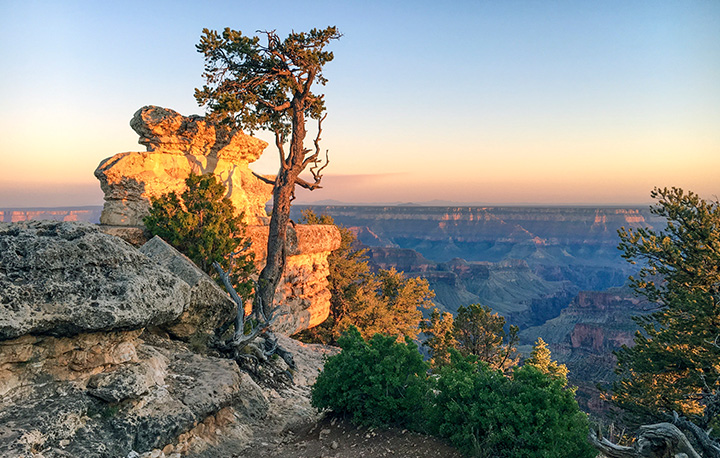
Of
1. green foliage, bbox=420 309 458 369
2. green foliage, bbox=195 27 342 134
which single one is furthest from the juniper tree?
green foliage, bbox=420 309 458 369

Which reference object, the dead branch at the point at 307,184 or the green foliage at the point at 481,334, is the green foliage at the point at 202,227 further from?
the green foliage at the point at 481,334

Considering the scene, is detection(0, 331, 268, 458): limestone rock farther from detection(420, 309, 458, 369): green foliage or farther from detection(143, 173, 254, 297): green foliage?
detection(420, 309, 458, 369): green foliage

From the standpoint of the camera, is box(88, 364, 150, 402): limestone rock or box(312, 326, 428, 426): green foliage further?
box(312, 326, 428, 426): green foliage

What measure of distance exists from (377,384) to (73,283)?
4.93m

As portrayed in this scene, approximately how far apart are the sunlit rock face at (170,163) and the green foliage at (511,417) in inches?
493

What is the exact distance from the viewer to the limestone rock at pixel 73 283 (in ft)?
18.1

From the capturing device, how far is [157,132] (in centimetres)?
1717

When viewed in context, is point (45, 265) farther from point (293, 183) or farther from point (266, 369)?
point (293, 183)

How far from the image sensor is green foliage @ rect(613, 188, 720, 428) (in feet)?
43.9

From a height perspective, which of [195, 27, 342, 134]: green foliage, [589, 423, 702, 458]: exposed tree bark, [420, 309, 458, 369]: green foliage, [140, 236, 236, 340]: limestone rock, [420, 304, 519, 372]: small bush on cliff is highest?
[195, 27, 342, 134]: green foliage

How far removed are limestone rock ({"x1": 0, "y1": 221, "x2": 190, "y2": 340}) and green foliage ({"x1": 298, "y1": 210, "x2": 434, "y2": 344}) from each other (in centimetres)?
1762

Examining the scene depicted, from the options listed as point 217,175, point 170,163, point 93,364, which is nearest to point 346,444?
point 93,364

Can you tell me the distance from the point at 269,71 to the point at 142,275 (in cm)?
1404

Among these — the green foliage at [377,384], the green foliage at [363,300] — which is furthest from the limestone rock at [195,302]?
the green foliage at [363,300]
